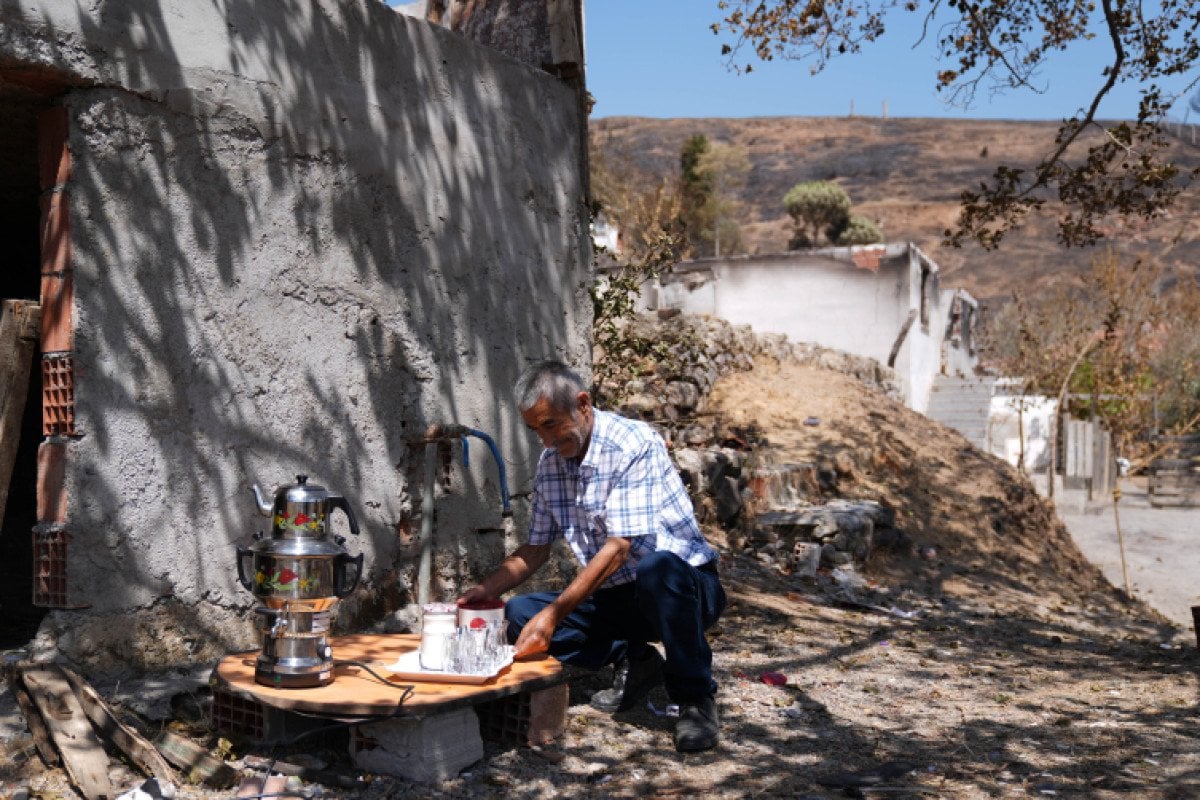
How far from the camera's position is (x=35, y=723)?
3396 millimetres

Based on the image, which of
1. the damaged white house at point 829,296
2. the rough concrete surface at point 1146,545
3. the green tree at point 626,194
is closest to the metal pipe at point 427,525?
the rough concrete surface at point 1146,545

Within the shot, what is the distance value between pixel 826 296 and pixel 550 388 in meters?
16.6

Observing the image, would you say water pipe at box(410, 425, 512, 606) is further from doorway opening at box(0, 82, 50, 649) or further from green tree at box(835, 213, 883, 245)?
green tree at box(835, 213, 883, 245)

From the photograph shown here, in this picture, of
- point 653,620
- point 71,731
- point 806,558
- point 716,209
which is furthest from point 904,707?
point 716,209

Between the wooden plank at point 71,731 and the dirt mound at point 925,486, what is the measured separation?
7004 millimetres

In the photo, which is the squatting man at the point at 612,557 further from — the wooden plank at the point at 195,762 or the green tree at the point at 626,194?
the green tree at the point at 626,194

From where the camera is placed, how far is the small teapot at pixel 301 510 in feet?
11.6

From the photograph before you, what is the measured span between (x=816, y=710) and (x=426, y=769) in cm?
→ 178

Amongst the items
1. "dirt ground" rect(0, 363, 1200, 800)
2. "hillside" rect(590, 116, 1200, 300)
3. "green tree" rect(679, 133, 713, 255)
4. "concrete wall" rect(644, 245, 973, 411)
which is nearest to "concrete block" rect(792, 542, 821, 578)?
"dirt ground" rect(0, 363, 1200, 800)

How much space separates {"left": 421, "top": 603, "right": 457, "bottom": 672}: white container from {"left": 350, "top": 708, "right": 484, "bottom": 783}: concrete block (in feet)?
0.65

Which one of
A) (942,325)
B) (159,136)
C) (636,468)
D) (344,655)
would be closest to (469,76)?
(159,136)

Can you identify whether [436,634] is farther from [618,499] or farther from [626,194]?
[626,194]

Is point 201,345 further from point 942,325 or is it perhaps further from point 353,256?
point 942,325

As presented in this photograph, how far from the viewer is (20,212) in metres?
6.05
